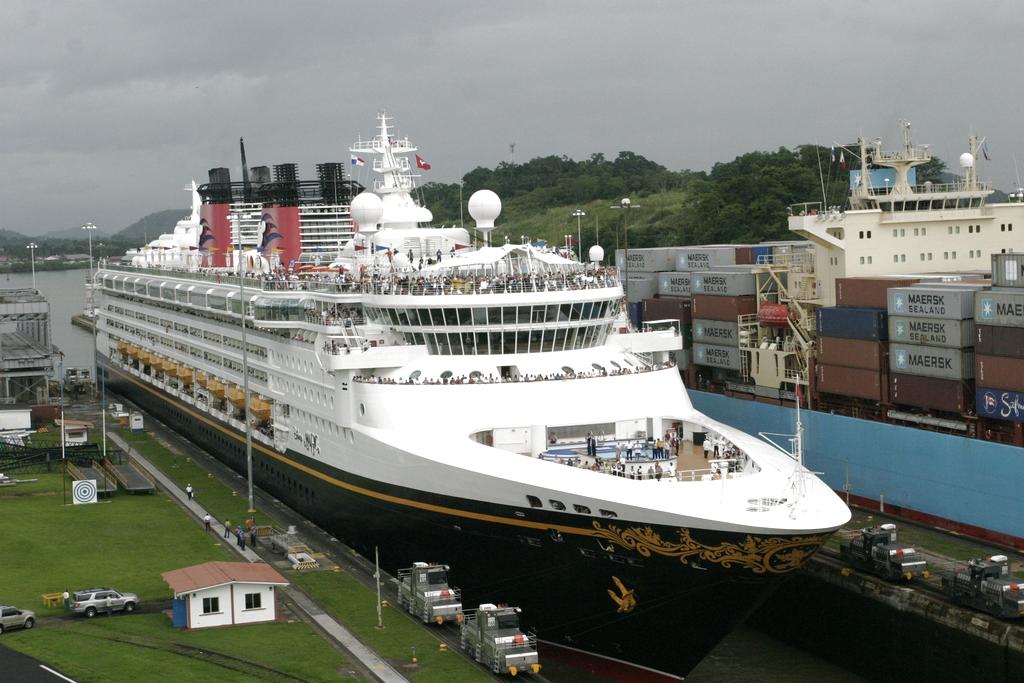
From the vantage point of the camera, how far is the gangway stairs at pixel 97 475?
41781mm

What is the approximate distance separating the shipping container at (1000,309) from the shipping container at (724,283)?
1396 cm

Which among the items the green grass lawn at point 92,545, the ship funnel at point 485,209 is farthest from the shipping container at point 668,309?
the green grass lawn at point 92,545

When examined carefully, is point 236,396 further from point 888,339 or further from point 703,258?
point 888,339

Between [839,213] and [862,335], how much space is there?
22.9ft

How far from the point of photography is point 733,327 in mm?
48156

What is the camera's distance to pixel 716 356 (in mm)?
49438

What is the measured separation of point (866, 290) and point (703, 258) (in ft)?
51.2

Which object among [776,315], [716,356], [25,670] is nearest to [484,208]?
[776,315]

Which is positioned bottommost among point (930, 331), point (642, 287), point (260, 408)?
point (260, 408)

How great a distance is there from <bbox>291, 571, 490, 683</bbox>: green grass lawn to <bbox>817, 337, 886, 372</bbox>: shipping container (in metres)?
18.1

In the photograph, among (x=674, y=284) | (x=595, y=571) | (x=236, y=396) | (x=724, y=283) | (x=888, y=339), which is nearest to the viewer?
(x=595, y=571)

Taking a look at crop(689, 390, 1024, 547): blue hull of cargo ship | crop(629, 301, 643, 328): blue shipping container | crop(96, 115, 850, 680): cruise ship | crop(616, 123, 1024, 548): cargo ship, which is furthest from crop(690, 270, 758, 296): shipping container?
crop(96, 115, 850, 680): cruise ship

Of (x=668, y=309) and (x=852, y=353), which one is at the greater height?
(x=668, y=309)

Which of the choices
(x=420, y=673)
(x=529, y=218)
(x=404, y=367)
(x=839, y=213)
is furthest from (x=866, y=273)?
(x=529, y=218)
